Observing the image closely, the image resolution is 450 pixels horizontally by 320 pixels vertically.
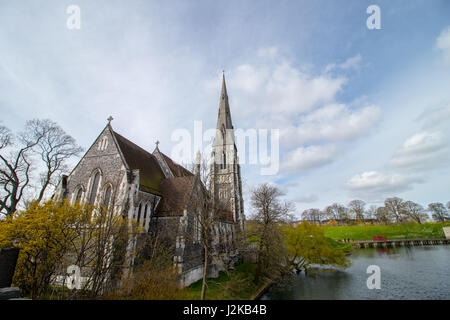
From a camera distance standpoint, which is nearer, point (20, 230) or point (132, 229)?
point (20, 230)

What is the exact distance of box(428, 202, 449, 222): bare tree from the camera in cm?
6029

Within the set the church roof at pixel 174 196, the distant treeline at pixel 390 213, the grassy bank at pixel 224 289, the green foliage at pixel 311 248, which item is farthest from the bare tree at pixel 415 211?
the church roof at pixel 174 196

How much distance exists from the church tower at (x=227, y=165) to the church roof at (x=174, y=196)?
10.1 m

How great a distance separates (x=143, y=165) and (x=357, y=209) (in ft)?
249

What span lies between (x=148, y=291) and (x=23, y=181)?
59.5 ft

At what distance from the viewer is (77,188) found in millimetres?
13289

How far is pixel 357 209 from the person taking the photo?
66.2 metres

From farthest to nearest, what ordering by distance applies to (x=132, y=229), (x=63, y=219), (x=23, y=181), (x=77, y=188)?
(x=23, y=181), (x=77, y=188), (x=132, y=229), (x=63, y=219)

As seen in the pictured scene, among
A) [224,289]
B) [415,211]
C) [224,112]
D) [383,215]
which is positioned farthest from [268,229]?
[415,211]

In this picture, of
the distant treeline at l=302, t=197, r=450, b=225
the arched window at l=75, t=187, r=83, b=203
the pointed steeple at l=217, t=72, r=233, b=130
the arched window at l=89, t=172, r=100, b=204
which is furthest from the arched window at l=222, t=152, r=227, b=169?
the distant treeline at l=302, t=197, r=450, b=225

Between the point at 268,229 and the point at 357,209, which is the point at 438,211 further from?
the point at 268,229

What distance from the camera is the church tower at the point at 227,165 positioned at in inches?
1045
